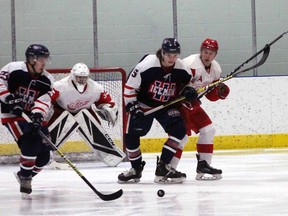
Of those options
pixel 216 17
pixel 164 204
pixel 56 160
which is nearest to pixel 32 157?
pixel 164 204

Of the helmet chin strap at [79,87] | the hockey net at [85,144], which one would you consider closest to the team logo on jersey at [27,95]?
the helmet chin strap at [79,87]

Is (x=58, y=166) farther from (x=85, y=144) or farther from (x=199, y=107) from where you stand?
(x=199, y=107)

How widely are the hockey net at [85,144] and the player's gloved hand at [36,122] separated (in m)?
3.00

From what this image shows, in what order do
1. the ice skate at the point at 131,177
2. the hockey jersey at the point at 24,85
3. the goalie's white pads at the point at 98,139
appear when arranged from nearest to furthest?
the hockey jersey at the point at 24,85
the ice skate at the point at 131,177
the goalie's white pads at the point at 98,139

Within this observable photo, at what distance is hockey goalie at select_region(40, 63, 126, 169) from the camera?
7230 mm

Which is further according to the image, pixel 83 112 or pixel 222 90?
pixel 83 112

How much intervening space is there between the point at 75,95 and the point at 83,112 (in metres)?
0.26

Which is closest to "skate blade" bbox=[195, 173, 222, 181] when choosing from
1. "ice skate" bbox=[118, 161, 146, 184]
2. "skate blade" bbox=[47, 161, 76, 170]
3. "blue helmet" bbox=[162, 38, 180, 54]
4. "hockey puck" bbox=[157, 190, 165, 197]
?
Answer: "ice skate" bbox=[118, 161, 146, 184]

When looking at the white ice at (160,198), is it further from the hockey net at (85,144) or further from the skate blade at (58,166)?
the hockey net at (85,144)

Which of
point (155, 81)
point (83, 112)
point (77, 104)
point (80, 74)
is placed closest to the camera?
point (155, 81)

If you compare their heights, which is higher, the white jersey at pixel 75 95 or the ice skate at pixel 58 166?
the white jersey at pixel 75 95

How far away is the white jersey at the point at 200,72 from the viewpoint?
19.9 ft

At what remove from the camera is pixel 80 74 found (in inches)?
277

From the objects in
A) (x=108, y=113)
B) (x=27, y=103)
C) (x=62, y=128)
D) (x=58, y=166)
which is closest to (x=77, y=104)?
(x=62, y=128)
